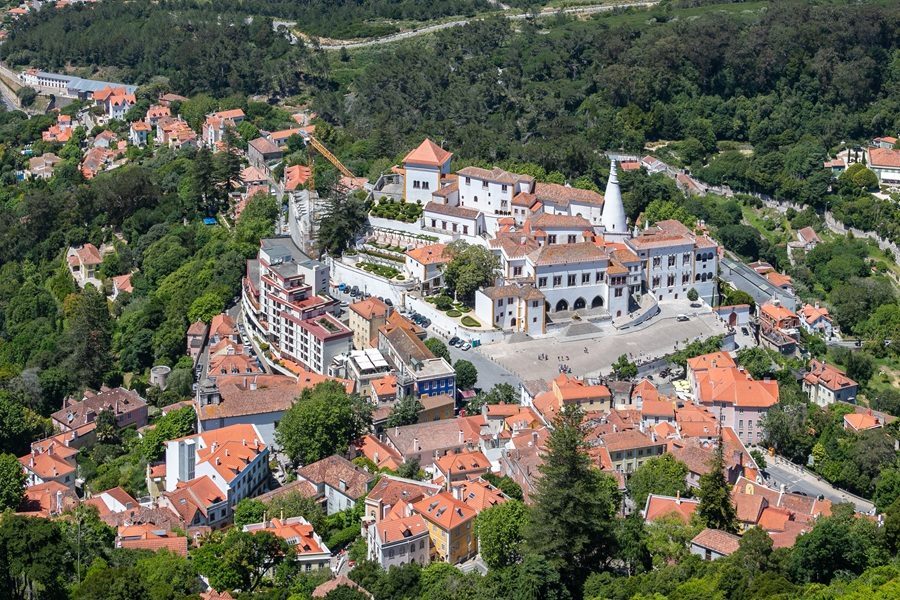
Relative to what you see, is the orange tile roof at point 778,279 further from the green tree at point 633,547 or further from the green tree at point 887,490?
the green tree at point 633,547

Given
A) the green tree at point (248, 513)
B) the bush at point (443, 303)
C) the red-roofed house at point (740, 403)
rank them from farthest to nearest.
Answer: the bush at point (443, 303) < the red-roofed house at point (740, 403) < the green tree at point (248, 513)

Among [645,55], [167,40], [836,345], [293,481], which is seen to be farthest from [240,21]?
[293,481]

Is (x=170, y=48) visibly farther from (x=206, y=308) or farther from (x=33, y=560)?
(x=33, y=560)

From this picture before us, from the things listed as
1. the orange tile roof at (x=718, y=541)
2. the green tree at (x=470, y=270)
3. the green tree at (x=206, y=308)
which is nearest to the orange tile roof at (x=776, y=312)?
the green tree at (x=470, y=270)

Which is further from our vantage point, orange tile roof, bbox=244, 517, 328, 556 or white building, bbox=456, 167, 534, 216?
white building, bbox=456, 167, 534, 216

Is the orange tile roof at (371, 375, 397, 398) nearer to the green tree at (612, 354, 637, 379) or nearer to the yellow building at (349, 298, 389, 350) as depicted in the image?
the yellow building at (349, 298, 389, 350)

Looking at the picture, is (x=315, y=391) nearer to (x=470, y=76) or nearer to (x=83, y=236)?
(x=83, y=236)

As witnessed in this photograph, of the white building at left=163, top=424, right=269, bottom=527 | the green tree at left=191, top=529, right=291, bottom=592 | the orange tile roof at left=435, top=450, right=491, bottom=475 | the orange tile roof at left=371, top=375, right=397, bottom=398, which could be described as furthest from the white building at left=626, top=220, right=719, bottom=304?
the green tree at left=191, top=529, right=291, bottom=592
